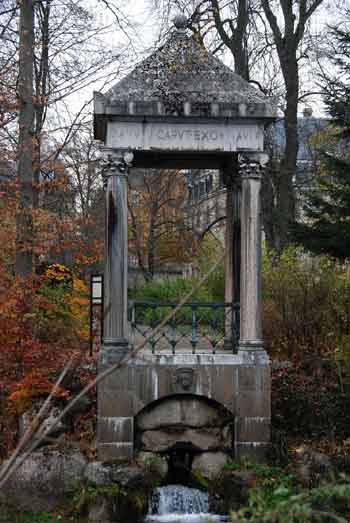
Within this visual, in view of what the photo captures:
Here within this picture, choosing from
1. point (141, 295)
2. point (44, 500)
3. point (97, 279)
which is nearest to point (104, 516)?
point (44, 500)

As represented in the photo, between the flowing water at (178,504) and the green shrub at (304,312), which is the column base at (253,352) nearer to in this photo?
the flowing water at (178,504)

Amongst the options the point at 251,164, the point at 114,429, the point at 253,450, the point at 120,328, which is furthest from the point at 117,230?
the point at 253,450

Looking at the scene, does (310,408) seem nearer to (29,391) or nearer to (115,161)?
(29,391)

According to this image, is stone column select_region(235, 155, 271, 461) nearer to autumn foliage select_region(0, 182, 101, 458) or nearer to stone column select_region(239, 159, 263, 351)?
stone column select_region(239, 159, 263, 351)

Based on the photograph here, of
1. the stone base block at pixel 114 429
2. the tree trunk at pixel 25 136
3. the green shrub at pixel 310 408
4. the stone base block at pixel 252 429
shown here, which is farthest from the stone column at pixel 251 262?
the tree trunk at pixel 25 136

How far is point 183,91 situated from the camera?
9.59m

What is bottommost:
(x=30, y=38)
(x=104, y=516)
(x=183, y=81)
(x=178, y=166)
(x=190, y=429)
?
(x=104, y=516)

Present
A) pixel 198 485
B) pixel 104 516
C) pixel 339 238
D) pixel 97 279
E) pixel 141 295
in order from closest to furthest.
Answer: pixel 104 516 → pixel 198 485 → pixel 97 279 → pixel 339 238 → pixel 141 295

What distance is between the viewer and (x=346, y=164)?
14609mm

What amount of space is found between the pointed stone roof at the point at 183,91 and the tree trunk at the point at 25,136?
11.8 feet

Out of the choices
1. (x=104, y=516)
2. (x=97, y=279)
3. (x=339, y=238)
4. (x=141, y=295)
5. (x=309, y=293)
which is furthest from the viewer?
(x=141, y=295)

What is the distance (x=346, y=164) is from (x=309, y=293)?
11.3 feet

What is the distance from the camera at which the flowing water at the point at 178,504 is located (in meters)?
9.20

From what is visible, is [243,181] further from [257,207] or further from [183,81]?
[183,81]
